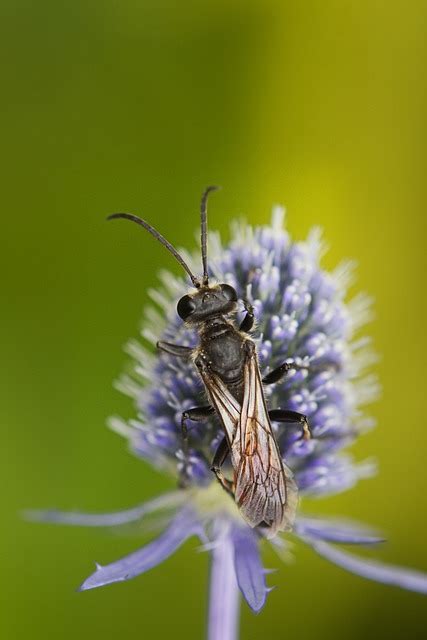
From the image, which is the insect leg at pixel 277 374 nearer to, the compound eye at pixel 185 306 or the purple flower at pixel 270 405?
the purple flower at pixel 270 405

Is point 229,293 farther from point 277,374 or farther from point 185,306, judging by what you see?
point 277,374

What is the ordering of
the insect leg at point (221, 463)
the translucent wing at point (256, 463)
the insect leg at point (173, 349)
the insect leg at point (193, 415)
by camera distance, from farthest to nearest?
the insect leg at point (173, 349) < the insect leg at point (193, 415) < the insect leg at point (221, 463) < the translucent wing at point (256, 463)

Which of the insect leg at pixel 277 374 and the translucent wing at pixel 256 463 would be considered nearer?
the translucent wing at pixel 256 463

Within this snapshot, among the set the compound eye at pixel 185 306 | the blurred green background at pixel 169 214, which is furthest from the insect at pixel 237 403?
the blurred green background at pixel 169 214

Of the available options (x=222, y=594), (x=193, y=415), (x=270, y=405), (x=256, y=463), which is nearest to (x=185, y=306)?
(x=193, y=415)

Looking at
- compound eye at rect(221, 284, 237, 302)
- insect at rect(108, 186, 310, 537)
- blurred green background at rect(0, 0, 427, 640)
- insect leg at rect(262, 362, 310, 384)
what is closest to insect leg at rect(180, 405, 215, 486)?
insect at rect(108, 186, 310, 537)

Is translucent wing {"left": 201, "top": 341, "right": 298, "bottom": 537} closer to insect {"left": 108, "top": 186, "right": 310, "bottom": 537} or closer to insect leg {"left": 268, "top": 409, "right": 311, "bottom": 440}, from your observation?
insect {"left": 108, "top": 186, "right": 310, "bottom": 537}
